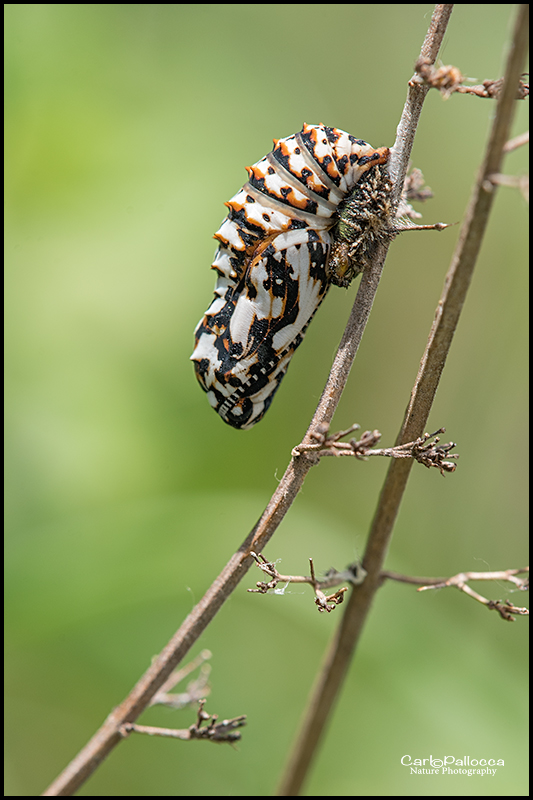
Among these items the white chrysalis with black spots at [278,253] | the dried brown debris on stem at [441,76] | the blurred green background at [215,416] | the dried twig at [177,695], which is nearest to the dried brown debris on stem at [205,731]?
the dried twig at [177,695]

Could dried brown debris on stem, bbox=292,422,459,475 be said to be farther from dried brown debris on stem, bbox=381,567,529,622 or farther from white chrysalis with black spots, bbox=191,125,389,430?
white chrysalis with black spots, bbox=191,125,389,430

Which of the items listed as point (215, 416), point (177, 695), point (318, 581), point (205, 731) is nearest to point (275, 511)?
point (318, 581)

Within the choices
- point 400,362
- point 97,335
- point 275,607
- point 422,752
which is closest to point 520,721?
point 422,752

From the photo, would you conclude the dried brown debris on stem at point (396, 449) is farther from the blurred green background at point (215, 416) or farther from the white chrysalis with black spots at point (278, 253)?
the blurred green background at point (215, 416)

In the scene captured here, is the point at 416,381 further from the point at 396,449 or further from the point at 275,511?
the point at 275,511

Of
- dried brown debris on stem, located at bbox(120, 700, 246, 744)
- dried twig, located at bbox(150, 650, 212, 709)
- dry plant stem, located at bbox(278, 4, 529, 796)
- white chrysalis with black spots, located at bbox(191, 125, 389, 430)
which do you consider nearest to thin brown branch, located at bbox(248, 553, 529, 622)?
dry plant stem, located at bbox(278, 4, 529, 796)
